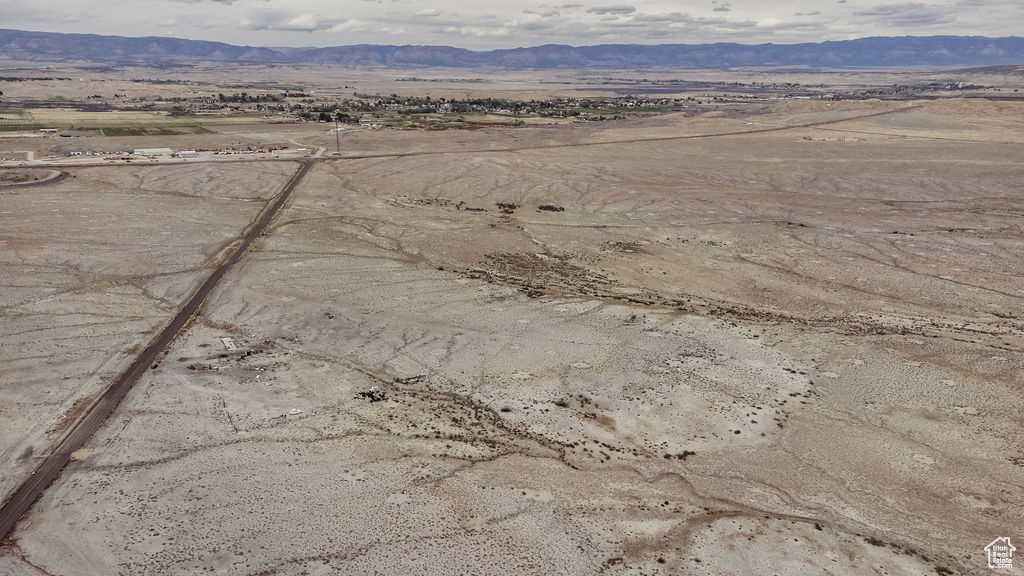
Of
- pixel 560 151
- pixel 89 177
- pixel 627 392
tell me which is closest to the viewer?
pixel 627 392

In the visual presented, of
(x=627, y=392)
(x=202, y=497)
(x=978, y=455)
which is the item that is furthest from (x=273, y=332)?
(x=978, y=455)

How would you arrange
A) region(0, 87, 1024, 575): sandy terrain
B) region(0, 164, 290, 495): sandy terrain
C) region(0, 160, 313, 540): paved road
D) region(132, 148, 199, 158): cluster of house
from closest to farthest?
region(0, 87, 1024, 575): sandy terrain → region(0, 160, 313, 540): paved road → region(0, 164, 290, 495): sandy terrain → region(132, 148, 199, 158): cluster of house

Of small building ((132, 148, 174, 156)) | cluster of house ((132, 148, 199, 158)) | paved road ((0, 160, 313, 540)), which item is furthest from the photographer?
small building ((132, 148, 174, 156))

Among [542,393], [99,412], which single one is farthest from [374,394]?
[99,412]

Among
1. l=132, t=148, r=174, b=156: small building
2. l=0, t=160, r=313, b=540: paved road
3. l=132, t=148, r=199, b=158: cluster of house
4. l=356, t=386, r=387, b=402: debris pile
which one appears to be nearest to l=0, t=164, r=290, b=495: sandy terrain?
l=0, t=160, r=313, b=540: paved road

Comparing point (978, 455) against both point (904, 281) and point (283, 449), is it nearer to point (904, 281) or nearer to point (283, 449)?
point (904, 281)

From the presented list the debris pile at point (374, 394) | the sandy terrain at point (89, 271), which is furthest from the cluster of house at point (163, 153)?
the debris pile at point (374, 394)

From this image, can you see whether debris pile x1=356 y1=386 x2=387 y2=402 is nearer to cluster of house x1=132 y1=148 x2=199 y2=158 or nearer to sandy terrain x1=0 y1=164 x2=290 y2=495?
sandy terrain x1=0 y1=164 x2=290 y2=495

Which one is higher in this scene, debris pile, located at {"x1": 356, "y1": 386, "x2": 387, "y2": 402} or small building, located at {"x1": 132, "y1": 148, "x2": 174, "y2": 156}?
small building, located at {"x1": 132, "y1": 148, "x2": 174, "y2": 156}
